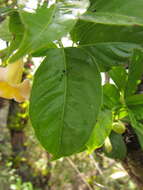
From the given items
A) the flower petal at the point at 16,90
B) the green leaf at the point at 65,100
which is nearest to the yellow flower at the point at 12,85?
the flower petal at the point at 16,90

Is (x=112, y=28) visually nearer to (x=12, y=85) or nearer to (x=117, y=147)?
(x=12, y=85)

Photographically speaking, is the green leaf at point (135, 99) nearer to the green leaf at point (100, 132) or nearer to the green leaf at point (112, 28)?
the green leaf at point (100, 132)

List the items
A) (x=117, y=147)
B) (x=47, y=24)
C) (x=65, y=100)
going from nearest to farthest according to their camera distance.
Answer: (x=47, y=24)
(x=65, y=100)
(x=117, y=147)

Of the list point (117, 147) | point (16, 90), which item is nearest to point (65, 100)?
point (16, 90)

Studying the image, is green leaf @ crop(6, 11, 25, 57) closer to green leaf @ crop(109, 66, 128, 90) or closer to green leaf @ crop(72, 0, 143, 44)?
green leaf @ crop(72, 0, 143, 44)

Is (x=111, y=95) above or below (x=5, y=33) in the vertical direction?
below

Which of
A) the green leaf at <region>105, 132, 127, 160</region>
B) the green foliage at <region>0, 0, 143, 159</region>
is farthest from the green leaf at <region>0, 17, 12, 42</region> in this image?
the green leaf at <region>105, 132, 127, 160</region>

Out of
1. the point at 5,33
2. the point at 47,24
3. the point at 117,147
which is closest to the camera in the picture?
the point at 47,24

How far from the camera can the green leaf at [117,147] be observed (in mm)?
807

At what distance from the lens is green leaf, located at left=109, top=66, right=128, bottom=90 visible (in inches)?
27.3

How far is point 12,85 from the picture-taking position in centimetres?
62

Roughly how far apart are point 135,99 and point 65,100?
0.25 m

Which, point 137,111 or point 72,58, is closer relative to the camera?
point 72,58

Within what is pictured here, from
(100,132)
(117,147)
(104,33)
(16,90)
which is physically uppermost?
(104,33)
